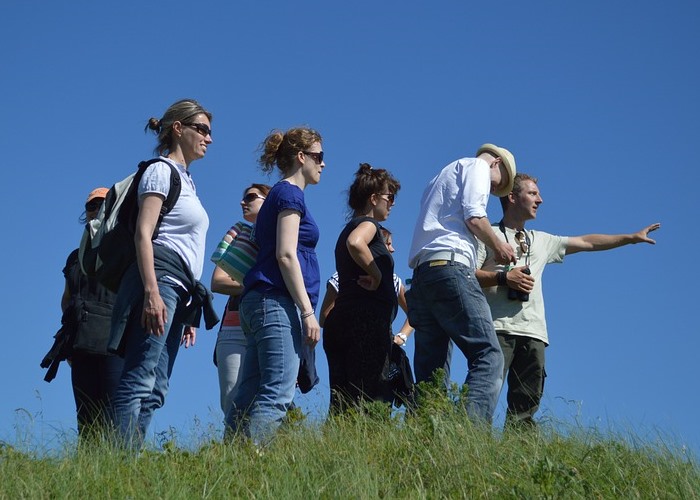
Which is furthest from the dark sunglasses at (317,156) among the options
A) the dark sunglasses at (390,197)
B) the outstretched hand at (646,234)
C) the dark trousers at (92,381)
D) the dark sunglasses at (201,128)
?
the outstretched hand at (646,234)

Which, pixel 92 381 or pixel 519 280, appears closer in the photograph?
pixel 92 381

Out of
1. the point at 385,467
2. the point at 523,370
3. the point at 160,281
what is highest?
the point at 160,281

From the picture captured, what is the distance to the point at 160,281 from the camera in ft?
17.7

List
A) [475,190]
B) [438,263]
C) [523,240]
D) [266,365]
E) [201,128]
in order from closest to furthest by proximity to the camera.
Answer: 1. [266,365]
2. [201,128]
3. [438,263]
4. [475,190]
5. [523,240]

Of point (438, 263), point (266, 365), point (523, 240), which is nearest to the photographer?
point (266, 365)

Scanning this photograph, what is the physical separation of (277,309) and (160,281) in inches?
25.4

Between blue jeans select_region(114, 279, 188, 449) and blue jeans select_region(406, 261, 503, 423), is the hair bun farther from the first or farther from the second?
blue jeans select_region(406, 261, 503, 423)

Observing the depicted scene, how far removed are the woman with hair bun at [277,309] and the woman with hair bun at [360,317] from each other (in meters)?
0.76

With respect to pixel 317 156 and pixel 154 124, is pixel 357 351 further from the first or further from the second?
pixel 154 124

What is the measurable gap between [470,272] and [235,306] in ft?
5.86

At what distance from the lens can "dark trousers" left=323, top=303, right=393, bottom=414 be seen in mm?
6344

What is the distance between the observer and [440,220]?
6309 mm

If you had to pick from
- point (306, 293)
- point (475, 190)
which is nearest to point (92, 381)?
point (306, 293)

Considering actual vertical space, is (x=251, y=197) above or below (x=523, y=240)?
above
